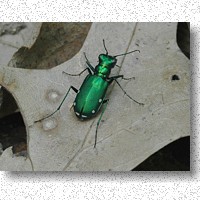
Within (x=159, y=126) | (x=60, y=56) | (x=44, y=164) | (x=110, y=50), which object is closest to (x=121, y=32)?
(x=110, y=50)

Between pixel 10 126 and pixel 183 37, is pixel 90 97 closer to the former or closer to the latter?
pixel 10 126

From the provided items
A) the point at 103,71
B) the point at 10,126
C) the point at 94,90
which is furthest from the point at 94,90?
the point at 10,126

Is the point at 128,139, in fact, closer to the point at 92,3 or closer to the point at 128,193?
the point at 128,193

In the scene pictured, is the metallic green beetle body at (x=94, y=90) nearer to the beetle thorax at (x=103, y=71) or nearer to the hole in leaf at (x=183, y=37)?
the beetle thorax at (x=103, y=71)

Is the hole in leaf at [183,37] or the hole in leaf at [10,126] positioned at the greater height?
the hole in leaf at [183,37]

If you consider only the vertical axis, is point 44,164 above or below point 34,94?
below

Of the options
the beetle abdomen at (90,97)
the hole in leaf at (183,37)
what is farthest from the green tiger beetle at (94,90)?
the hole in leaf at (183,37)

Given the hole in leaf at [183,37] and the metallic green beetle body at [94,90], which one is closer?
the metallic green beetle body at [94,90]

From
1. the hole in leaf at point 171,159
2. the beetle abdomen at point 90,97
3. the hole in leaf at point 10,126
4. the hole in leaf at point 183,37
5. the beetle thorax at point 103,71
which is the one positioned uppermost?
the hole in leaf at point 183,37
